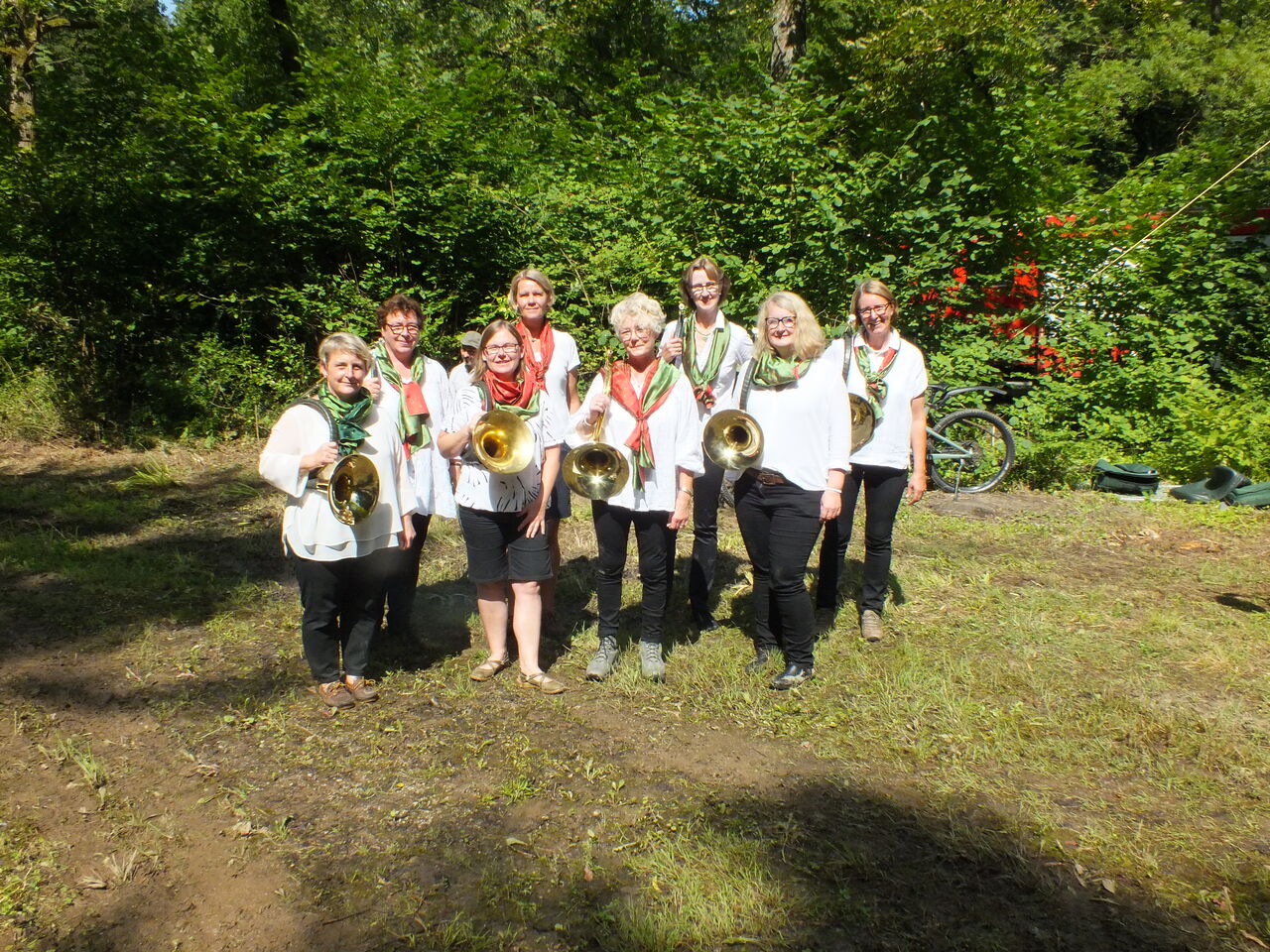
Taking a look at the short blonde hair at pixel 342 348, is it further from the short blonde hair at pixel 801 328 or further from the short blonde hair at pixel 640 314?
the short blonde hair at pixel 801 328

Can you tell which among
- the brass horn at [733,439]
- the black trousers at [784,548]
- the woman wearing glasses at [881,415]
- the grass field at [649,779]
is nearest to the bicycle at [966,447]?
the grass field at [649,779]

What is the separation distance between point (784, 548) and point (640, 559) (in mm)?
726

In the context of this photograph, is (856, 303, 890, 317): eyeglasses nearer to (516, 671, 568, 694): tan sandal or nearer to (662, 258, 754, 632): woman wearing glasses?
(662, 258, 754, 632): woman wearing glasses

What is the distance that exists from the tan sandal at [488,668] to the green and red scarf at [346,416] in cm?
140

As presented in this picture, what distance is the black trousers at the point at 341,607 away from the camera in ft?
14.3

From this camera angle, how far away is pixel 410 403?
4.80 metres

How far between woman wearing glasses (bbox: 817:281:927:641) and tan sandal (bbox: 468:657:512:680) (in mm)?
1963

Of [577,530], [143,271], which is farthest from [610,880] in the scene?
[143,271]

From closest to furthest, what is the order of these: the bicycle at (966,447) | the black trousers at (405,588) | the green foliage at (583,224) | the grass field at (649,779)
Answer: the grass field at (649,779)
the black trousers at (405,588)
the bicycle at (966,447)
the green foliage at (583,224)

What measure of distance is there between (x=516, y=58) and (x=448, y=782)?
19.4 meters

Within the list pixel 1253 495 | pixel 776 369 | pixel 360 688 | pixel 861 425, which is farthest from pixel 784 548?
pixel 1253 495

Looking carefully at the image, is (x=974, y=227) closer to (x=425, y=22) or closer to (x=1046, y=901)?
(x=1046, y=901)

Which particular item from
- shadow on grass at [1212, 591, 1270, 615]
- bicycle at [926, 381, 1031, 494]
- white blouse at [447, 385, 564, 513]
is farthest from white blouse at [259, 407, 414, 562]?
bicycle at [926, 381, 1031, 494]

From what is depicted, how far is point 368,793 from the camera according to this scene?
3.94 metres
